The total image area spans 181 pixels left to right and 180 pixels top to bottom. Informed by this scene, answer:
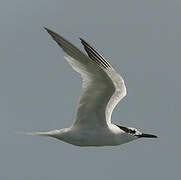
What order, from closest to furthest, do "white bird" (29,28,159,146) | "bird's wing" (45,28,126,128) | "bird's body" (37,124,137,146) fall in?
1. "bird's wing" (45,28,126,128)
2. "white bird" (29,28,159,146)
3. "bird's body" (37,124,137,146)

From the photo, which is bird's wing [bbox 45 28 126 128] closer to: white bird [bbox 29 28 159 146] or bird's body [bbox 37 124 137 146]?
white bird [bbox 29 28 159 146]

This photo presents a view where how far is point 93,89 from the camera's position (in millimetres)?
17094

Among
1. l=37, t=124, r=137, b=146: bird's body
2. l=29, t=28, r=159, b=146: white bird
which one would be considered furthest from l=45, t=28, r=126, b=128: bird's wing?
l=37, t=124, r=137, b=146: bird's body

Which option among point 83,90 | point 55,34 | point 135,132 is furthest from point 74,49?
point 135,132

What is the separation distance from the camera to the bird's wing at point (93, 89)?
53.2 ft

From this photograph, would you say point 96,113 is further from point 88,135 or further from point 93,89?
point 93,89

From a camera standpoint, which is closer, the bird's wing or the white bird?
the bird's wing

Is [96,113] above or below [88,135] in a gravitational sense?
above

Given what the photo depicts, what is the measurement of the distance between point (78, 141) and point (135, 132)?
2.07m

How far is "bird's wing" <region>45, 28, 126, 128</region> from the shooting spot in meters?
16.2

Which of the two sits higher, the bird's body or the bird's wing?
the bird's wing

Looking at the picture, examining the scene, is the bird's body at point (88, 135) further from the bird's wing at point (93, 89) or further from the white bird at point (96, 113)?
the bird's wing at point (93, 89)

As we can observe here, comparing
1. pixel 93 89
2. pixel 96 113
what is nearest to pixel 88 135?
pixel 96 113

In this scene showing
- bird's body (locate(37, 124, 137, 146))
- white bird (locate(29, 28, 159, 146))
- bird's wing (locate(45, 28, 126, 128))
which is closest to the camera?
bird's wing (locate(45, 28, 126, 128))
